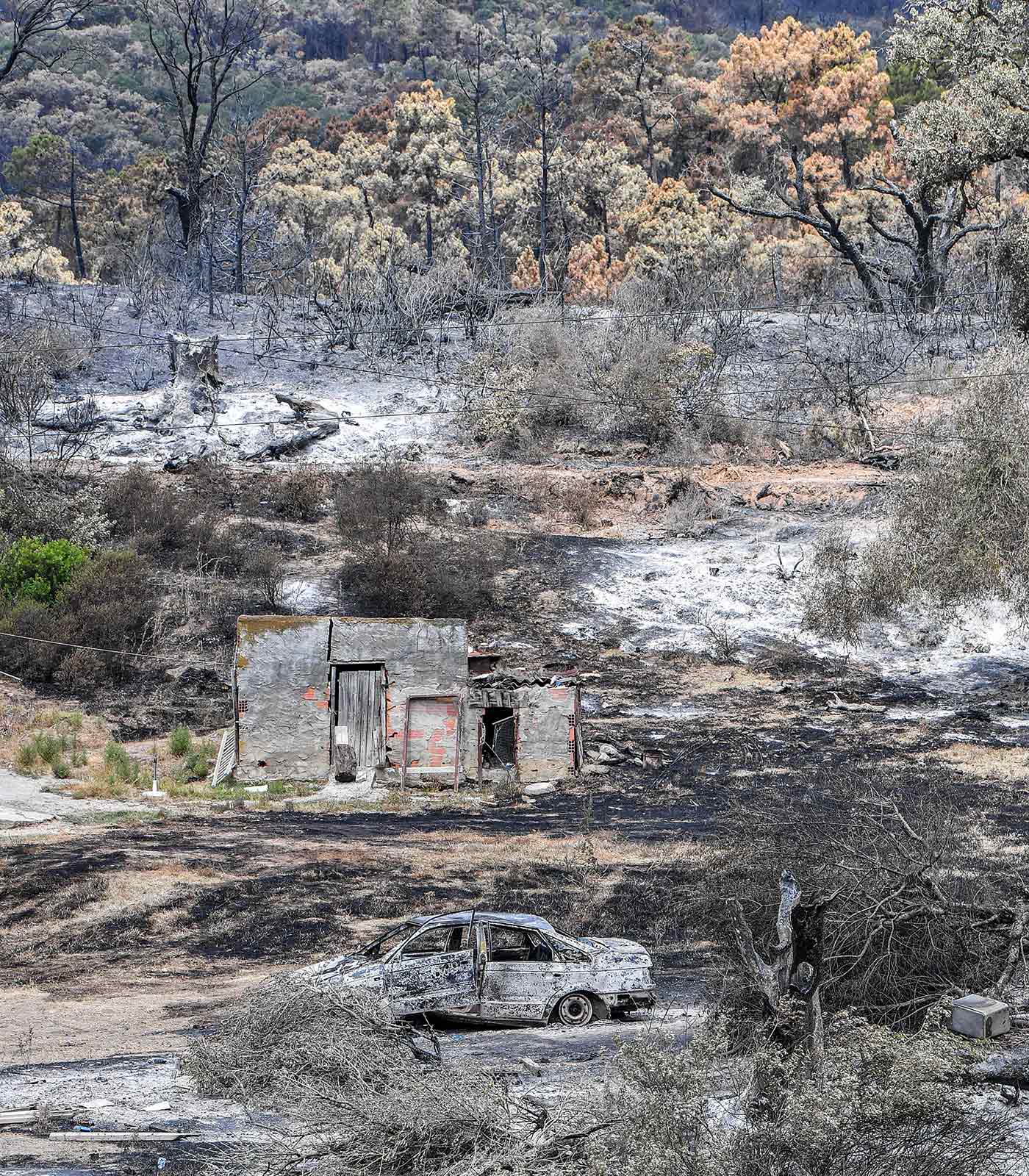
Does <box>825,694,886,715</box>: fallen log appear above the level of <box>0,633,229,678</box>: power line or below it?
below

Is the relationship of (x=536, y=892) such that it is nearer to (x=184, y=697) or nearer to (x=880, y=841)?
(x=880, y=841)

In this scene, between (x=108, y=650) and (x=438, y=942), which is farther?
(x=108, y=650)

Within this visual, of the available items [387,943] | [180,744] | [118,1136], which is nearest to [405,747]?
[180,744]

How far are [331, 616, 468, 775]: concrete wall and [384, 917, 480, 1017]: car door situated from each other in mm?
12082

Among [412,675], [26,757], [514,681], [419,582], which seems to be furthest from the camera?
[419,582]

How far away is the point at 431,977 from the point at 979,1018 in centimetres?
451

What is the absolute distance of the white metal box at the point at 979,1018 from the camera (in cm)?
1038

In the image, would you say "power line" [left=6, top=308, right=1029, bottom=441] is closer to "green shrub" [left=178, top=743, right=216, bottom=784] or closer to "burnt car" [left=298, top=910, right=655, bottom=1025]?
"green shrub" [left=178, top=743, right=216, bottom=784]

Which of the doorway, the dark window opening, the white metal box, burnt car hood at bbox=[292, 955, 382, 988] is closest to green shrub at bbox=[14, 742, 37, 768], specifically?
the doorway

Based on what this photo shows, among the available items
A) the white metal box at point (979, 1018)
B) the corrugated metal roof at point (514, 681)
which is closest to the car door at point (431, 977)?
the white metal box at point (979, 1018)

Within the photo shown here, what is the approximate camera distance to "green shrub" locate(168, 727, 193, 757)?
1010 inches

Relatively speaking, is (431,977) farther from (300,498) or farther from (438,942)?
(300,498)

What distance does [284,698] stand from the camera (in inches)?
970

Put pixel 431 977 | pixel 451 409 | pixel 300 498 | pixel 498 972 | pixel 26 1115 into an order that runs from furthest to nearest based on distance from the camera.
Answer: pixel 451 409, pixel 300 498, pixel 498 972, pixel 431 977, pixel 26 1115
